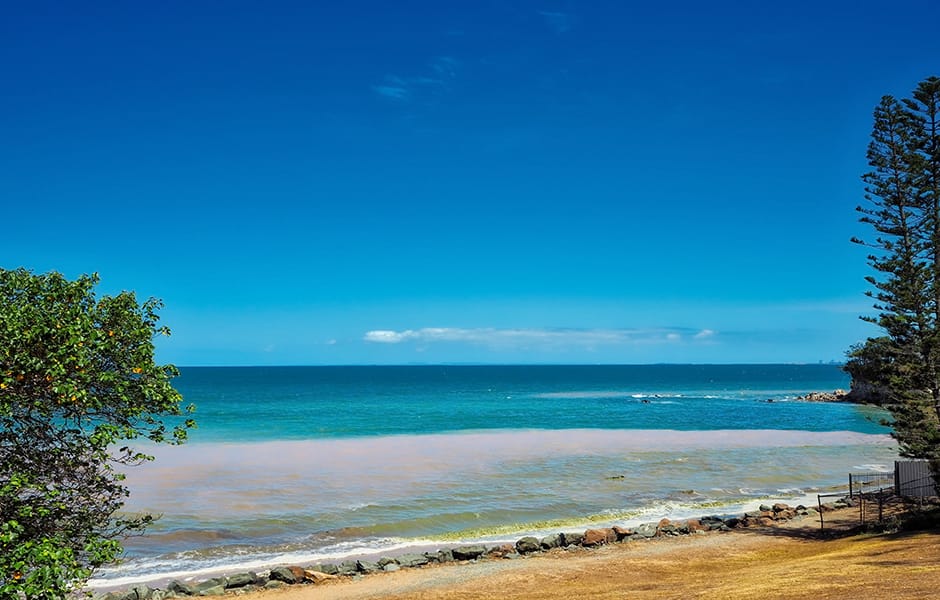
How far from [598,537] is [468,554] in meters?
3.95

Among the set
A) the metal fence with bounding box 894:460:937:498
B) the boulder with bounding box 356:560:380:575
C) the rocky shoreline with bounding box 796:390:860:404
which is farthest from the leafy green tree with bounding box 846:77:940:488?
the rocky shoreline with bounding box 796:390:860:404

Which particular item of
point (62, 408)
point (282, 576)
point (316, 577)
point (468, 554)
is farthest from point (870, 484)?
point (62, 408)

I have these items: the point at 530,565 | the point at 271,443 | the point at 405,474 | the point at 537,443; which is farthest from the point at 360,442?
the point at 530,565

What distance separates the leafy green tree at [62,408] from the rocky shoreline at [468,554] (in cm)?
851

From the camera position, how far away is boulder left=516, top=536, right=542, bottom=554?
754 inches

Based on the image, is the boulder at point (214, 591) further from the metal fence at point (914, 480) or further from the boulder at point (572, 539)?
the metal fence at point (914, 480)

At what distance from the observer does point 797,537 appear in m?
20.2

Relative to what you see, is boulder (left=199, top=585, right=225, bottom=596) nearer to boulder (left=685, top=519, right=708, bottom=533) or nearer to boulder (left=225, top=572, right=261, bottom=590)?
boulder (left=225, top=572, right=261, bottom=590)

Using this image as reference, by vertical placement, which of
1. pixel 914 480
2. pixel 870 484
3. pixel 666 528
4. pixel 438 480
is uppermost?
pixel 914 480

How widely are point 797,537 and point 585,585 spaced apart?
805 cm

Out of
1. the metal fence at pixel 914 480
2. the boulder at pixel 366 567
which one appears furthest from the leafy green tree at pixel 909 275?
the boulder at pixel 366 567

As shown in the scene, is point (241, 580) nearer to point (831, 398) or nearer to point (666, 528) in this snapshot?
point (666, 528)

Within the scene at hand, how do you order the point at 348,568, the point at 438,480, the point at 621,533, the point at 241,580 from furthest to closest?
the point at 438,480 → the point at 621,533 → the point at 348,568 → the point at 241,580

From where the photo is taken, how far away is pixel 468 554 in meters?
18.6
